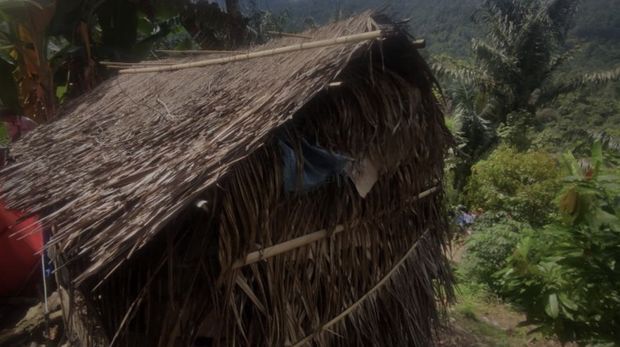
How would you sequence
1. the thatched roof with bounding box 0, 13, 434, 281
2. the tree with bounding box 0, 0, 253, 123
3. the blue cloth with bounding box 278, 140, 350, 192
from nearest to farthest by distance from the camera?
the thatched roof with bounding box 0, 13, 434, 281 < the blue cloth with bounding box 278, 140, 350, 192 < the tree with bounding box 0, 0, 253, 123

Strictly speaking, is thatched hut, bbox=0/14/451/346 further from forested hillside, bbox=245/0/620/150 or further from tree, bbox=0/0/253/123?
forested hillside, bbox=245/0/620/150

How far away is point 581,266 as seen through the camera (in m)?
3.27

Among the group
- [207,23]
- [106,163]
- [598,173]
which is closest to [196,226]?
[106,163]

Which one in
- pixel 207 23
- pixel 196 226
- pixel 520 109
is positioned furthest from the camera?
pixel 520 109

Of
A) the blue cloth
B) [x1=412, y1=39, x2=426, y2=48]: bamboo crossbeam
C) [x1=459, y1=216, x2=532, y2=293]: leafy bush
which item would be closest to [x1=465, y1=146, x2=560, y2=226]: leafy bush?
[x1=459, y1=216, x2=532, y2=293]: leafy bush

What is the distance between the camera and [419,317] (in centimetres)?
380

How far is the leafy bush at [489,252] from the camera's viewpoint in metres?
6.48

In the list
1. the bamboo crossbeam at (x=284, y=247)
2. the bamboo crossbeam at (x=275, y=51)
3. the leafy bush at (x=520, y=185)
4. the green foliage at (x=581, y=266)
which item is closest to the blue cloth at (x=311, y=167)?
the bamboo crossbeam at (x=284, y=247)

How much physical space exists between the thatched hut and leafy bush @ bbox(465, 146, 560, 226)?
452cm

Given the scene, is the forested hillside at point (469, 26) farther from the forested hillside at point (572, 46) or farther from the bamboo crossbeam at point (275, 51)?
the bamboo crossbeam at point (275, 51)

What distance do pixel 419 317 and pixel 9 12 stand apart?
5.72m

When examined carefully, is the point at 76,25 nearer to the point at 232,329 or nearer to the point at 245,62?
the point at 245,62

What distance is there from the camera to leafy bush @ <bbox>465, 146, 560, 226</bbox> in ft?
24.8

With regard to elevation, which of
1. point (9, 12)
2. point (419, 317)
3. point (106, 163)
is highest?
point (9, 12)
